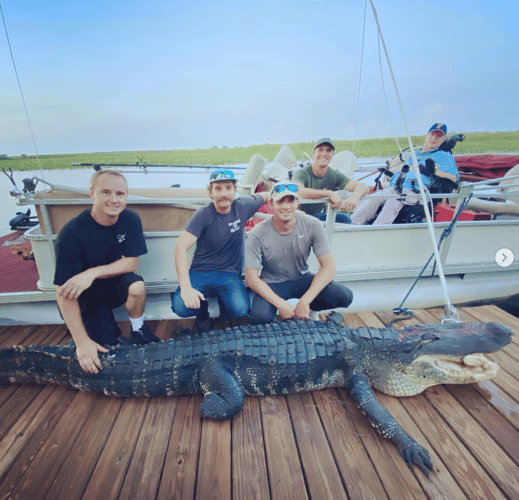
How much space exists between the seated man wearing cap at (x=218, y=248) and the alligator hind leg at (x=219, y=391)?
58cm

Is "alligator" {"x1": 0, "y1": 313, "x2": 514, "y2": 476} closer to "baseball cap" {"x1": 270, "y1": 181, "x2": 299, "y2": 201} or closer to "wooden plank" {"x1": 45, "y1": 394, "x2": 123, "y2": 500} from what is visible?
"wooden plank" {"x1": 45, "y1": 394, "x2": 123, "y2": 500}

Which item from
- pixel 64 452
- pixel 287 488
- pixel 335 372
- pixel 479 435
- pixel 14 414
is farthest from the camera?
pixel 335 372

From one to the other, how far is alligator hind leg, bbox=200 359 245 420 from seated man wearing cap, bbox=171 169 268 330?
58 centimetres

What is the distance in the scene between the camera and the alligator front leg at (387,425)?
1468 millimetres

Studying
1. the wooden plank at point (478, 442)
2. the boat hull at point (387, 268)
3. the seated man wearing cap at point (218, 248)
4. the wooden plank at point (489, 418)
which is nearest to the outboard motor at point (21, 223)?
the boat hull at point (387, 268)

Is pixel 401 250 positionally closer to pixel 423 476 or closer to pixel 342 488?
pixel 423 476

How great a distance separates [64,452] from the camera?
1.53 m

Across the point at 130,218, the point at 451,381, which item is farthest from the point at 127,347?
the point at 451,381

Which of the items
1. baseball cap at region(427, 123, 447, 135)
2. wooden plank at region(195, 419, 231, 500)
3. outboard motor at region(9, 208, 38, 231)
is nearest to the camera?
wooden plank at region(195, 419, 231, 500)

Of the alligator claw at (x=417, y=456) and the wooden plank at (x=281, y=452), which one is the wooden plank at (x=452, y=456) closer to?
the alligator claw at (x=417, y=456)

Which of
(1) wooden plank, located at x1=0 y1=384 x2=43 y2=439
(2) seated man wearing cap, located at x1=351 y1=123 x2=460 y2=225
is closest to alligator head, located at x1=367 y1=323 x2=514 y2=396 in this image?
(2) seated man wearing cap, located at x1=351 y1=123 x2=460 y2=225

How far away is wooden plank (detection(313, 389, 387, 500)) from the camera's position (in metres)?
1.36

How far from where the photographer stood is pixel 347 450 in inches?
61.2

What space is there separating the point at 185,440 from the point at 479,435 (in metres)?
1.72
